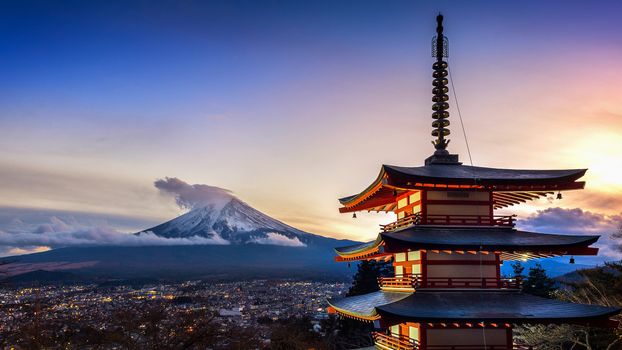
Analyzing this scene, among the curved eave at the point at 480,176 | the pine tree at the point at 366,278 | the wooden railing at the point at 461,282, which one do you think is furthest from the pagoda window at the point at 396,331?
the pine tree at the point at 366,278

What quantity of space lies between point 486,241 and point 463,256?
3.74 feet

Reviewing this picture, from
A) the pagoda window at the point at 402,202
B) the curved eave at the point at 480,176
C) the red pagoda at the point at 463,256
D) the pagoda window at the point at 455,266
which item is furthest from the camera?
the pagoda window at the point at 402,202

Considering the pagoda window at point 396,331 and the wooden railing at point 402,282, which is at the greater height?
the wooden railing at point 402,282

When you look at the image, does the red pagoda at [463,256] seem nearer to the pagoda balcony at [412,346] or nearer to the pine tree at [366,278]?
the pagoda balcony at [412,346]

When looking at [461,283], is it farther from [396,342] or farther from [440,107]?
[440,107]

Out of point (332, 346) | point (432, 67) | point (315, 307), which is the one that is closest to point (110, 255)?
point (315, 307)

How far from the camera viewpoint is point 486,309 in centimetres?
1689

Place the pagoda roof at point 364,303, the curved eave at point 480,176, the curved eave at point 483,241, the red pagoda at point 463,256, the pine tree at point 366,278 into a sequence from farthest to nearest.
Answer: the pine tree at point 366,278 → the pagoda roof at point 364,303 → the curved eave at point 480,176 → the curved eave at point 483,241 → the red pagoda at point 463,256

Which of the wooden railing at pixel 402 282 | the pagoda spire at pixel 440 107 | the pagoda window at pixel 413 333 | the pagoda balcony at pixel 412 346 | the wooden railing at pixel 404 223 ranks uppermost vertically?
the pagoda spire at pixel 440 107

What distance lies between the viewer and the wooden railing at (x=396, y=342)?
18.2m

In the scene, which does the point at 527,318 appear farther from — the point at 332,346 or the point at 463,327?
the point at 332,346

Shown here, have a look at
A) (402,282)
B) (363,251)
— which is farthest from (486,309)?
(363,251)

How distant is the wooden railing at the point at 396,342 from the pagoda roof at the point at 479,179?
4997 millimetres

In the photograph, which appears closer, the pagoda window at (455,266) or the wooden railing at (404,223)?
the pagoda window at (455,266)
